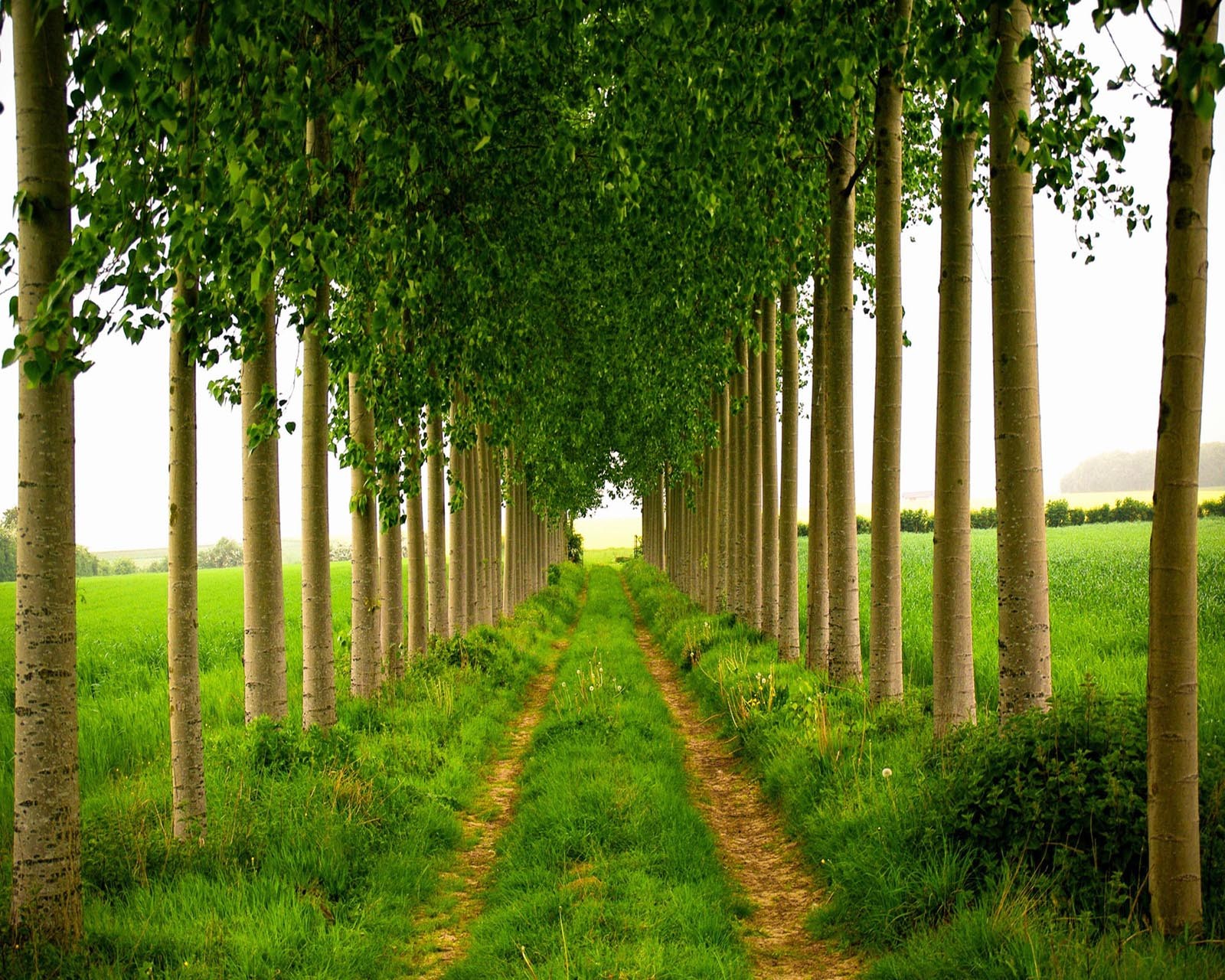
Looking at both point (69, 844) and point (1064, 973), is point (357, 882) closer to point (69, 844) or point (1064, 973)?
point (69, 844)

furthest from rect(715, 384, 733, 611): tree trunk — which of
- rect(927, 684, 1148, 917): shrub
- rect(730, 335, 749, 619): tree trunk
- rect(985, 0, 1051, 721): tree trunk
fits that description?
rect(927, 684, 1148, 917): shrub

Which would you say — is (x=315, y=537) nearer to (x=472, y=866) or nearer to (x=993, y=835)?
(x=472, y=866)

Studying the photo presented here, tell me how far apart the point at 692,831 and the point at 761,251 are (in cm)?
594

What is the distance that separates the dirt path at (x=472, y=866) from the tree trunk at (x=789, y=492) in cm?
426

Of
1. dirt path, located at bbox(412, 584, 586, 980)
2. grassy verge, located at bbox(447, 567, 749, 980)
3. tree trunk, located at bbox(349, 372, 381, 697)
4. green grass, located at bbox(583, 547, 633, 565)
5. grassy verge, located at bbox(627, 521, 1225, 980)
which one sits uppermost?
tree trunk, located at bbox(349, 372, 381, 697)

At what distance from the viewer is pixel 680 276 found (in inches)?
452

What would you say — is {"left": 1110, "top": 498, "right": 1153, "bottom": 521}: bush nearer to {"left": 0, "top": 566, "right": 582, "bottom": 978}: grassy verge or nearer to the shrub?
{"left": 0, "top": 566, "right": 582, "bottom": 978}: grassy verge

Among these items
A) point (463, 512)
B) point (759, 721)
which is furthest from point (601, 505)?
point (759, 721)

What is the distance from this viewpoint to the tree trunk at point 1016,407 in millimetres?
6023

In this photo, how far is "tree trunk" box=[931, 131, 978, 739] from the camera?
294 inches

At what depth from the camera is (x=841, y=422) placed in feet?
34.7

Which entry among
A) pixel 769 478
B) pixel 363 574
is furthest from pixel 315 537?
pixel 769 478

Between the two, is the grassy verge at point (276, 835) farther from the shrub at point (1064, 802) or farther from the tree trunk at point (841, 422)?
the tree trunk at point (841, 422)

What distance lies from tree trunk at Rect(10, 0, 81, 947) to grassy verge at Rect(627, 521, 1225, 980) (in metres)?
4.71
